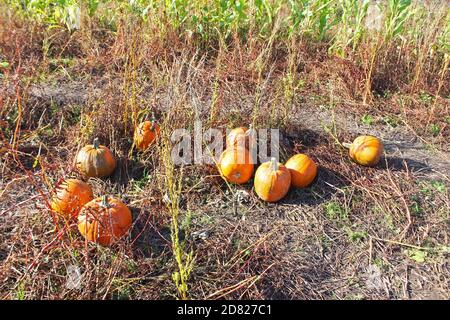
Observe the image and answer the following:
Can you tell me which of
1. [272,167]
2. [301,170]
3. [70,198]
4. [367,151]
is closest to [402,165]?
[367,151]

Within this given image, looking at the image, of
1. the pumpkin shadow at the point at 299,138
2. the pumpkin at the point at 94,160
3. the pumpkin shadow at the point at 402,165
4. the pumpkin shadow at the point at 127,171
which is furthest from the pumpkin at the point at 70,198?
the pumpkin shadow at the point at 402,165

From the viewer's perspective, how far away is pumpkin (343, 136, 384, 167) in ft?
10.8

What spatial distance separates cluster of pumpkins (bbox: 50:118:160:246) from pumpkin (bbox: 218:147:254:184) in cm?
78

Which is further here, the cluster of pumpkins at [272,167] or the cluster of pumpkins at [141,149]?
the cluster of pumpkins at [272,167]

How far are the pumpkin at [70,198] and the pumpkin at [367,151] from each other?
2.06 metres

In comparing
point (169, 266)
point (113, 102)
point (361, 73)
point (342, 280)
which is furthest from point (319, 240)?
point (361, 73)

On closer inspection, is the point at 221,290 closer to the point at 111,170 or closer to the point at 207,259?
the point at 207,259

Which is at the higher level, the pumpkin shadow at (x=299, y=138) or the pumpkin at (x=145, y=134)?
the pumpkin at (x=145, y=134)

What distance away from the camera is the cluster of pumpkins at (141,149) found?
254cm

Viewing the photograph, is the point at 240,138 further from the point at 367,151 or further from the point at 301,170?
the point at 367,151

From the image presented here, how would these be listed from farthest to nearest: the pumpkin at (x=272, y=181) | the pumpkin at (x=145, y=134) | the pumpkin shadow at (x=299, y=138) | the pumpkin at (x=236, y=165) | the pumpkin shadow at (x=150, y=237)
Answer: the pumpkin shadow at (x=299, y=138) → the pumpkin at (x=145, y=134) → the pumpkin at (x=236, y=165) → the pumpkin at (x=272, y=181) → the pumpkin shadow at (x=150, y=237)

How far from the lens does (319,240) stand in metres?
2.83

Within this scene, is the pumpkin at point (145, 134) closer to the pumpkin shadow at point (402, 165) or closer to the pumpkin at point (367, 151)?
the pumpkin at point (367, 151)

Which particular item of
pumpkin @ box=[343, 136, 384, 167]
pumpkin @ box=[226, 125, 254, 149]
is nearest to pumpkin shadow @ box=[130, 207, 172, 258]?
pumpkin @ box=[226, 125, 254, 149]
